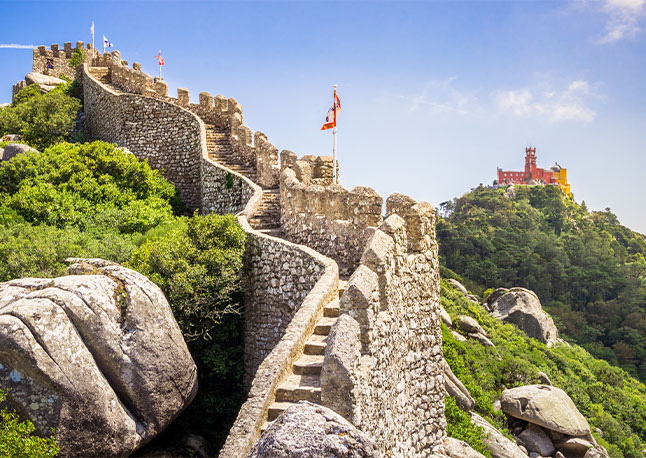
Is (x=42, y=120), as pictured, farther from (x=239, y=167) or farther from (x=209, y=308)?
(x=209, y=308)

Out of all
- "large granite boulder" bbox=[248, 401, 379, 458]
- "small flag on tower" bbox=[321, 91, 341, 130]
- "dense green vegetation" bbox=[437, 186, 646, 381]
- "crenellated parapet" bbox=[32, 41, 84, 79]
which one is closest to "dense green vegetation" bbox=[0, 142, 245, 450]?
"small flag on tower" bbox=[321, 91, 341, 130]

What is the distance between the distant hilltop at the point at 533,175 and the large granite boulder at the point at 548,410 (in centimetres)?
9666

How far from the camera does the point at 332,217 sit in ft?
35.7

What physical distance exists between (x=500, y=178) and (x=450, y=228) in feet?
198

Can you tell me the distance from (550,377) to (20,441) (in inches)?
833

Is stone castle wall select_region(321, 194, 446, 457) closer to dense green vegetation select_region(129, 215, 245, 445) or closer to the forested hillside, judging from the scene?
dense green vegetation select_region(129, 215, 245, 445)

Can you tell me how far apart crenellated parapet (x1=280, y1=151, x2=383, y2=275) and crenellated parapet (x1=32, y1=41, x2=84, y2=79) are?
27663 mm

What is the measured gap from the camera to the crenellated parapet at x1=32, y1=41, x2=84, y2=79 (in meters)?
35.0

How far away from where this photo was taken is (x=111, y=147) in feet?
64.2

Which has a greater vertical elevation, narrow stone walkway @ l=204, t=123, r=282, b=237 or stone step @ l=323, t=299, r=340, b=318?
narrow stone walkway @ l=204, t=123, r=282, b=237

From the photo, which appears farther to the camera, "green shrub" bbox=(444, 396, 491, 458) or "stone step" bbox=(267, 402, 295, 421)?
Result: "green shrub" bbox=(444, 396, 491, 458)

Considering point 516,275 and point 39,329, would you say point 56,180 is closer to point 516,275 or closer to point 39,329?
point 39,329

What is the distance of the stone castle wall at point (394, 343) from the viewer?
6.16m

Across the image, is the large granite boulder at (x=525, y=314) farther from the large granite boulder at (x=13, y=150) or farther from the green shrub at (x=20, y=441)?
the green shrub at (x=20, y=441)
